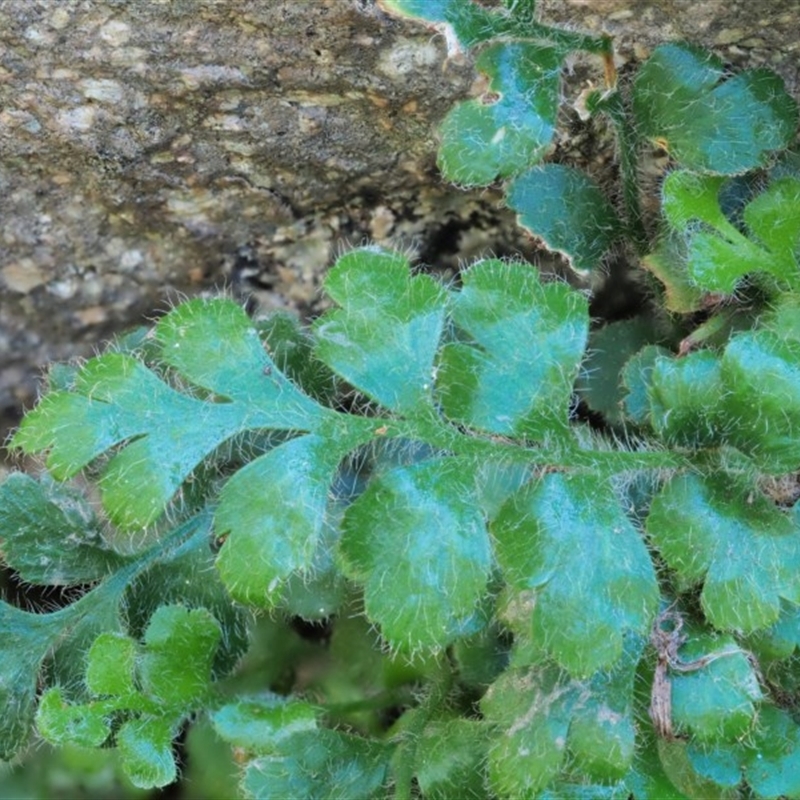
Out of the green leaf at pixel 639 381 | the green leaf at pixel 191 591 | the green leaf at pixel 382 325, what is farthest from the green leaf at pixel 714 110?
the green leaf at pixel 191 591

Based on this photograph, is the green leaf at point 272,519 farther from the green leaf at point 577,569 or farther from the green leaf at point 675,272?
the green leaf at point 675,272

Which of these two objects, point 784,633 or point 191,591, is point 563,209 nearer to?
point 784,633

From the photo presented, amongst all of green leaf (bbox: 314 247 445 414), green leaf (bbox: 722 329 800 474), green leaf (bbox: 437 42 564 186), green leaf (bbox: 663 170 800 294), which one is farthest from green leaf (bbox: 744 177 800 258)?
green leaf (bbox: 314 247 445 414)

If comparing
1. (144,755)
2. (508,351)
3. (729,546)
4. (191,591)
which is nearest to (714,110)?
(508,351)

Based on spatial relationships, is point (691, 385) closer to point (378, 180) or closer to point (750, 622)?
point (750, 622)

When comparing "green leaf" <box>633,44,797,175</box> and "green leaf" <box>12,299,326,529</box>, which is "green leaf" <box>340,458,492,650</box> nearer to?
"green leaf" <box>12,299,326,529</box>

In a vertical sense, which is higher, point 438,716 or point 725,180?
point 725,180

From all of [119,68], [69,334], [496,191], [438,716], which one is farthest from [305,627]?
[119,68]
